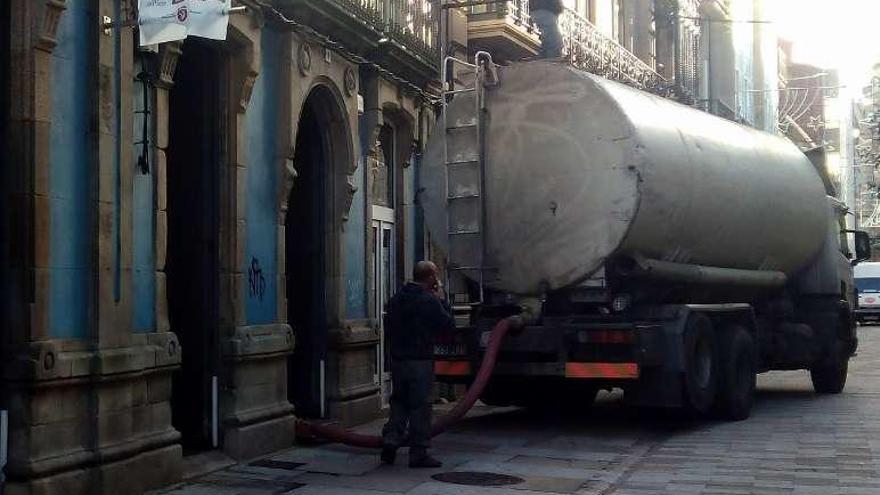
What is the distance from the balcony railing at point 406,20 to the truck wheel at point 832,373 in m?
6.54

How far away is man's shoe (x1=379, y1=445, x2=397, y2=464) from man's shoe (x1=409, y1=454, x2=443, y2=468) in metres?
0.19

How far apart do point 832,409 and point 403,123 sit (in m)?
6.24

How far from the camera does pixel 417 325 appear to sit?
8.95 m

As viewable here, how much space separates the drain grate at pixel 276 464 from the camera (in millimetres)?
9094

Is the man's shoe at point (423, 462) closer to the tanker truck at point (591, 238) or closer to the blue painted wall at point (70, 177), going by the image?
the tanker truck at point (591, 238)

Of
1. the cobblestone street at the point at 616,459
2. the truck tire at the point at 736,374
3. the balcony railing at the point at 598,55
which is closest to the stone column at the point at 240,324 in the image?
the cobblestone street at the point at 616,459

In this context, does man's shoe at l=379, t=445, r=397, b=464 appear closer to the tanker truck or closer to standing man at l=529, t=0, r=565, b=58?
the tanker truck

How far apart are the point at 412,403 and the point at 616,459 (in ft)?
6.38

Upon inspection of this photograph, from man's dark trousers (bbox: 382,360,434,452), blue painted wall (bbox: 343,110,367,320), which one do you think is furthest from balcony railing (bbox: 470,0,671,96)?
man's dark trousers (bbox: 382,360,434,452)

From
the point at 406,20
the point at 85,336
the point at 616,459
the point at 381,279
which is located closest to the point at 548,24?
the point at 406,20

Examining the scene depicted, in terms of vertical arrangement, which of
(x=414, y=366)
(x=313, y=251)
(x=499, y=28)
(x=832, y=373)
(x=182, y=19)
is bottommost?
(x=832, y=373)

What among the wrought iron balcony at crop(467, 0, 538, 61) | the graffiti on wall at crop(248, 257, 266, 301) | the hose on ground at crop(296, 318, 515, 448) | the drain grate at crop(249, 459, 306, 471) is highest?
the wrought iron balcony at crop(467, 0, 538, 61)

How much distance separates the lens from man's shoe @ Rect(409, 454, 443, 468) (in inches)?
353

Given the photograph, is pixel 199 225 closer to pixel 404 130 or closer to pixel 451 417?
pixel 451 417
